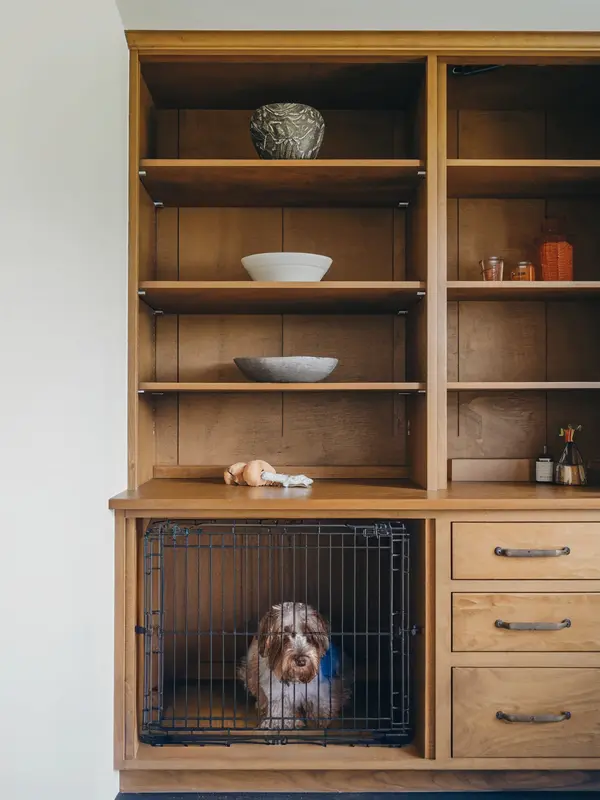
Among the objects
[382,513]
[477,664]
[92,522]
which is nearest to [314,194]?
[382,513]

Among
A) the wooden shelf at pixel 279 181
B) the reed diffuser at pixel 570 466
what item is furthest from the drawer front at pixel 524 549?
the wooden shelf at pixel 279 181

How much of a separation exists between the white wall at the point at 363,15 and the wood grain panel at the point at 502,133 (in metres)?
0.46

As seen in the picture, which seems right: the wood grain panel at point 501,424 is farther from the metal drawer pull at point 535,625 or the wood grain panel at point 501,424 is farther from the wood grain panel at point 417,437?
the metal drawer pull at point 535,625

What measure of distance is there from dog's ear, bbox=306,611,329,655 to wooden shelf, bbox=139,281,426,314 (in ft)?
3.48

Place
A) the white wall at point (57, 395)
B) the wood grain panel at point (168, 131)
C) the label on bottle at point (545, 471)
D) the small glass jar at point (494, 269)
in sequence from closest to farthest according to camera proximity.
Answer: the white wall at point (57, 395), the small glass jar at point (494, 269), the label on bottle at point (545, 471), the wood grain panel at point (168, 131)

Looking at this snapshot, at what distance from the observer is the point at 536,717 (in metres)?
1.94

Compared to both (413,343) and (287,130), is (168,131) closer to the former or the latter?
(287,130)

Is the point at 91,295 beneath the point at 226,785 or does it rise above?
above

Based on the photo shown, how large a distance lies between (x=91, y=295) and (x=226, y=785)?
152 cm

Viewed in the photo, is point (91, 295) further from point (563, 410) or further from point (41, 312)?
point (563, 410)

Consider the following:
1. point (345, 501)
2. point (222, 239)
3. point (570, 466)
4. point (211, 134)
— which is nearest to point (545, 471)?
point (570, 466)

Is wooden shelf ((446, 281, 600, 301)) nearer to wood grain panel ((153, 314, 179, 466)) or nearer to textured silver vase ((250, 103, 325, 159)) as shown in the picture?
textured silver vase ((250, 103, 325, 159))

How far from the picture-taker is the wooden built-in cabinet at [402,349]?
1.96 m

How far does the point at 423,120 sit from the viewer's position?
86.6 inches
